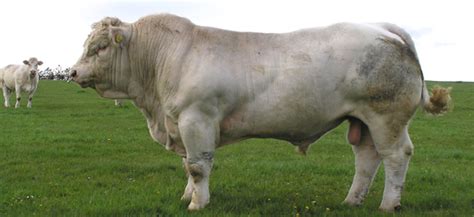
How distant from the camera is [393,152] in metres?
6.62

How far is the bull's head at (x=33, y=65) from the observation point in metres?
27.2

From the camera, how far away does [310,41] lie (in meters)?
6.71

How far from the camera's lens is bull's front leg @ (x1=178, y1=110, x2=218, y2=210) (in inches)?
253

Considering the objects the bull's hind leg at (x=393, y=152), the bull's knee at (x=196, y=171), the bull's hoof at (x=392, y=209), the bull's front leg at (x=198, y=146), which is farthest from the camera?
the bull's hoof at (x=392, y=209)

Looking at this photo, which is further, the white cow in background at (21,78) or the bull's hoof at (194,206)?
the white cow in background at (21,78)

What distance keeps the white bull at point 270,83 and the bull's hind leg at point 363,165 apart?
129 mm

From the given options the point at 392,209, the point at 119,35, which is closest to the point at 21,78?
the point at 119,35

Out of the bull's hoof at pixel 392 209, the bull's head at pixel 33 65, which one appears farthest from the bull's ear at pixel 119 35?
the bull's head at pixel 33 65

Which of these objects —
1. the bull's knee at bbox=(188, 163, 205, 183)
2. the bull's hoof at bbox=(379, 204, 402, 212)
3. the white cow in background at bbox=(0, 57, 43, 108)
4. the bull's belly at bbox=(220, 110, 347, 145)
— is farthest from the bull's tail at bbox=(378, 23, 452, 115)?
the white cow in background at bbox=(0, 57, 43, 108)

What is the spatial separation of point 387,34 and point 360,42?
1.19ft

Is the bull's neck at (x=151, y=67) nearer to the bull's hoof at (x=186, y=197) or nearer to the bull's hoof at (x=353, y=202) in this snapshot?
the bull's hoof at (x=186, y=197)

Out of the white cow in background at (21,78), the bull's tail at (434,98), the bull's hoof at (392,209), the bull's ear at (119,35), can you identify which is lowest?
the white cow in background at (21,78)

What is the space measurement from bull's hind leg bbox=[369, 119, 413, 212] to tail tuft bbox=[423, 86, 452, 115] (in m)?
0.45

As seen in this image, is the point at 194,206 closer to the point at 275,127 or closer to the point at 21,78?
the point at 275,127
